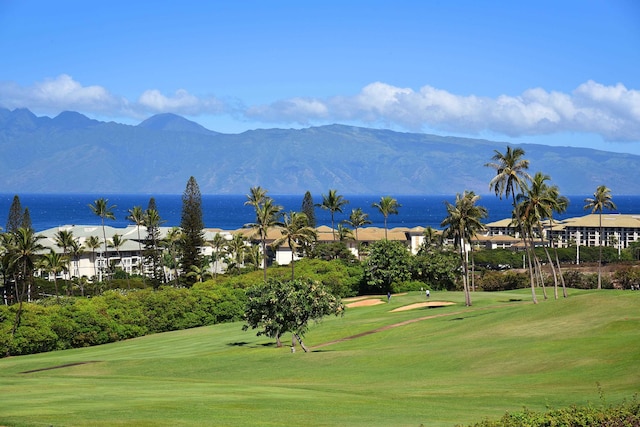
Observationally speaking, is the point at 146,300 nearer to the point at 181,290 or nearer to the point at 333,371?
the point at 181,290

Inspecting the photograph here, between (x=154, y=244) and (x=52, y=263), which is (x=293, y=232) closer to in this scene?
(x=52, y=263)

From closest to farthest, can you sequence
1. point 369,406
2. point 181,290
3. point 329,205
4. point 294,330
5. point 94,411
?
point 94,411
point 369,406
point 294,330
point 181,290
point 329,205

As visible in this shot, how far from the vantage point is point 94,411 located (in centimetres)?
2906

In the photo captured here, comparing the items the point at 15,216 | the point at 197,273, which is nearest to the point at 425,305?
the point at 197,273

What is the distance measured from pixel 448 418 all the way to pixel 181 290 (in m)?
64.7

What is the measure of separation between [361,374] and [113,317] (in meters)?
43.3

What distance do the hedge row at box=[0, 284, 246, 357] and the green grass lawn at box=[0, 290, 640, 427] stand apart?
4.28m

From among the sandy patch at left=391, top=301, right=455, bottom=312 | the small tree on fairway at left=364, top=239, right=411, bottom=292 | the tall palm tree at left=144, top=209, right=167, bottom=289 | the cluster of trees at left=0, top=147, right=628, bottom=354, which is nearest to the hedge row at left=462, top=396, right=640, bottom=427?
the cluster of trees at left=0, top=147, right=628, bottom=354

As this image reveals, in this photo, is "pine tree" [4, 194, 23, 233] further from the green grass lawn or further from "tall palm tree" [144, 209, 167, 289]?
the green grass lawn

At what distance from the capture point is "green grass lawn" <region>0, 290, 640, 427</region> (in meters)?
29.8

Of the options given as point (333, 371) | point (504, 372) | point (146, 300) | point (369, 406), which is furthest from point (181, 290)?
point (369, 406)

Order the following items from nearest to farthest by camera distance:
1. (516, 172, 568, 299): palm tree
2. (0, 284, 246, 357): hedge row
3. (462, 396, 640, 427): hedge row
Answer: (462, 396, 640, 427): hedge row → (516, 172, 568, 299): palm tree → (0, 284, 246, 357): hedge row

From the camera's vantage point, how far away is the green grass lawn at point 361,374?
97.9 feet

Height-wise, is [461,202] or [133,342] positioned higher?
[461,202]
